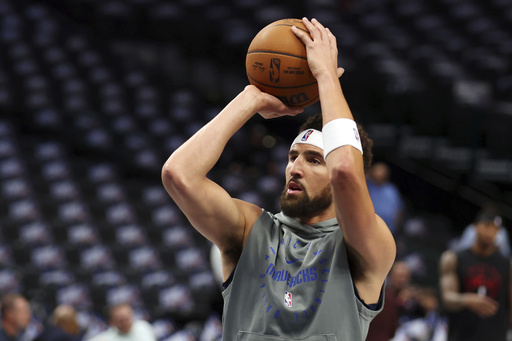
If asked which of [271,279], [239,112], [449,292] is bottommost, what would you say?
[449,292]

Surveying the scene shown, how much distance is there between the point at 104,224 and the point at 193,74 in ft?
11.1

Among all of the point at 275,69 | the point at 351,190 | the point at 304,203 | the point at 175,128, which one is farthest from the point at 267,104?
the point at 175,128

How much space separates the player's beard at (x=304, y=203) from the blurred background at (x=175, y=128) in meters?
5.70

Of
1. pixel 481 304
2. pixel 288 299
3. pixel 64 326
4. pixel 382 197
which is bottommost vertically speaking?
pixel 64 326

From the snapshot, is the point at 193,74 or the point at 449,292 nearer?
the point at 449,292

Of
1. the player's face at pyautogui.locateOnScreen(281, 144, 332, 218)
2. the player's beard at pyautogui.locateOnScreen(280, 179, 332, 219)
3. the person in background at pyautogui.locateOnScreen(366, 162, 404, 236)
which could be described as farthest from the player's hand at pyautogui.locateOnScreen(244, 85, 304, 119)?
Answer: the person in background at pyautogui.locateOnScreen(366, 162, 404, 236)

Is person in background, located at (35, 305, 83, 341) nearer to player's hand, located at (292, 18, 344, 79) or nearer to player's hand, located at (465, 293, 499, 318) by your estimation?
player's hand, located at (465, 293, 499, 318)

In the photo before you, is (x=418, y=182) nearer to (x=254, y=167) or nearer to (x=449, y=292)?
(x=254, y=167)

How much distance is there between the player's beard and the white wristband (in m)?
0.26

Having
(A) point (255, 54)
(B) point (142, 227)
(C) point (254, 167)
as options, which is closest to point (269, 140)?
(C) point (254, 167)

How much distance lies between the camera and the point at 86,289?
9.22 meters

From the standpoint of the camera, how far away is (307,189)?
260cm

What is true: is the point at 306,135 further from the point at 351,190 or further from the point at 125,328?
the point at 125,328

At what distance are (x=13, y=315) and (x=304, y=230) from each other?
4.78 meters
